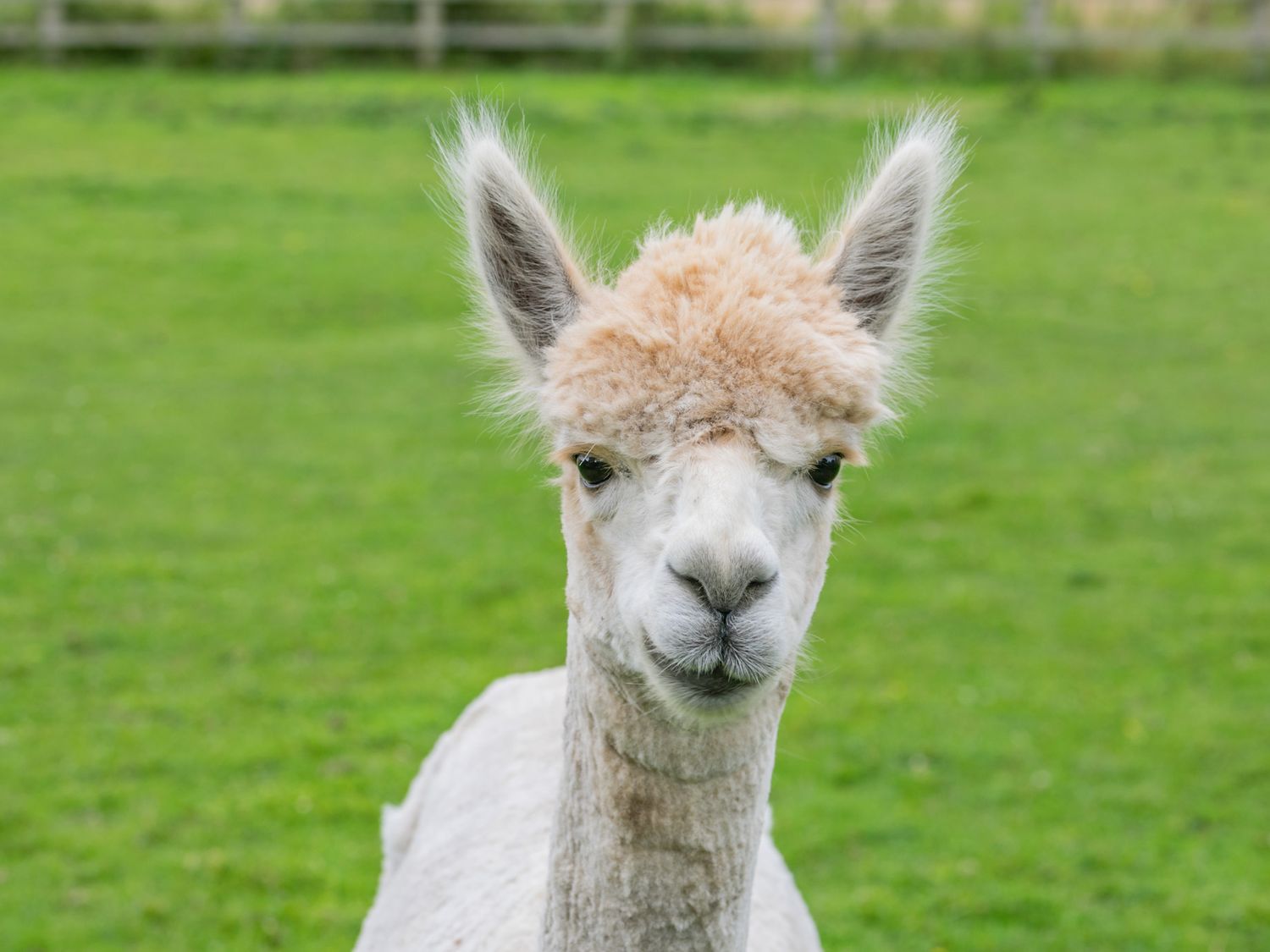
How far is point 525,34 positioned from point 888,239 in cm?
2043

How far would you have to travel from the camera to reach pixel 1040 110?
757 inches

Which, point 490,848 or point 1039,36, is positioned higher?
point 1039,36

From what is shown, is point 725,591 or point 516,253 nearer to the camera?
point 725,591

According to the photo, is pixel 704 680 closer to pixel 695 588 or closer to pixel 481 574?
pixel 695 588

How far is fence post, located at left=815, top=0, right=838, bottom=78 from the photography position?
71.0 ft

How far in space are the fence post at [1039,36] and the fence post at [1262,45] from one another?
2.83 meters

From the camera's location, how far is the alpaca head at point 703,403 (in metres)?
2.23

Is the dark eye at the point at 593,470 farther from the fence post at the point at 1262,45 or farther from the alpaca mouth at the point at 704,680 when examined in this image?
the fence post at the point at 1262,45

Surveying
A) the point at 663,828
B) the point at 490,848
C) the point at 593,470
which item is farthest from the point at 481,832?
the point at 593,470

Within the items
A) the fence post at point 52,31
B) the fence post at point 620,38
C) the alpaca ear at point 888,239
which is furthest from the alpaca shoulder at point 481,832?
the fence post at point 52,31

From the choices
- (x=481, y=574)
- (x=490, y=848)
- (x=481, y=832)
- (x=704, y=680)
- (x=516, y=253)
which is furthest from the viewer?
(x=481, y=574)

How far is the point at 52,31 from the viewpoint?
867 inches

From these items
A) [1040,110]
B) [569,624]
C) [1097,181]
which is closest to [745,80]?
[1040,110]

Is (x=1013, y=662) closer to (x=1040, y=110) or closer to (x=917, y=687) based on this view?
(x=917, y=687)
